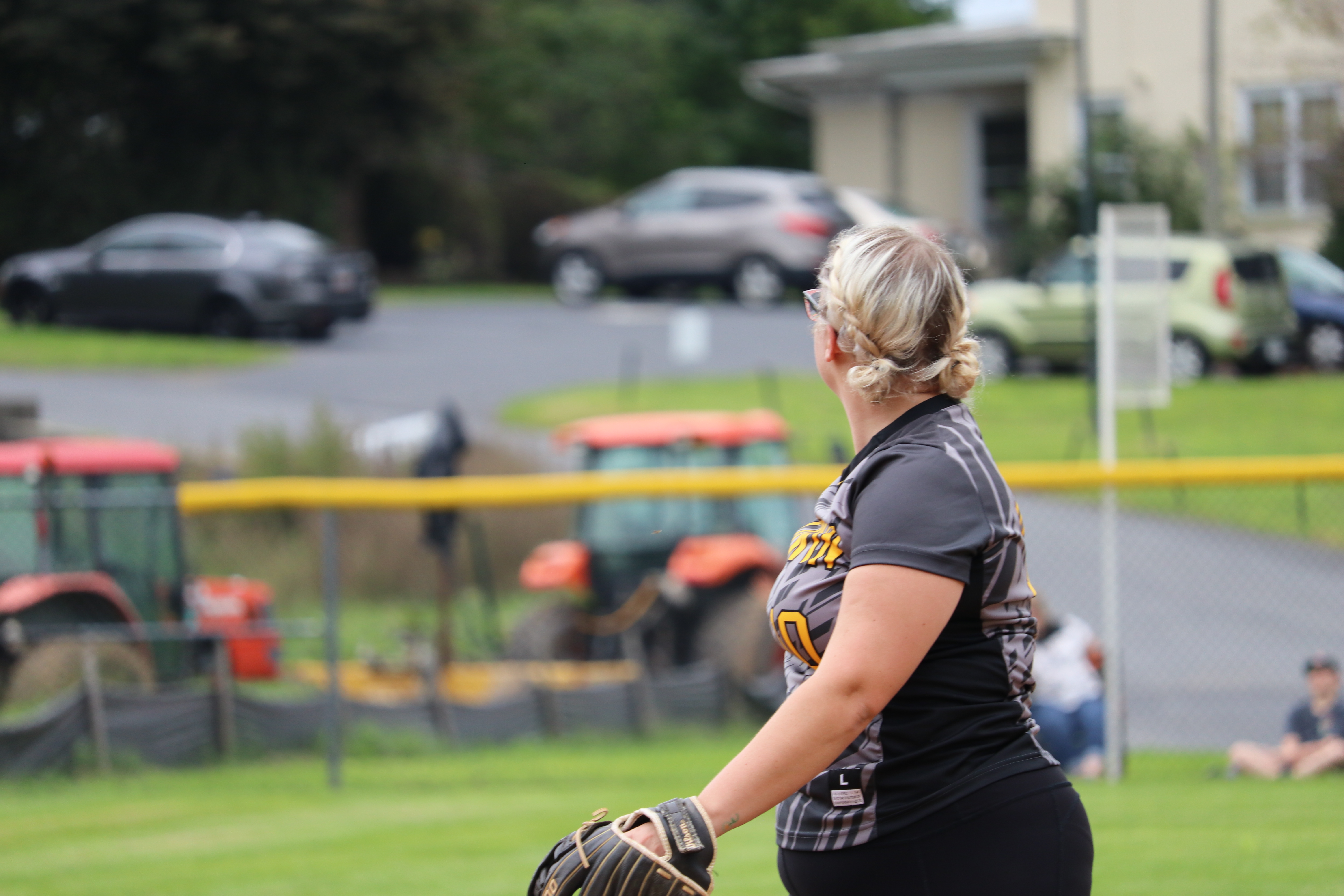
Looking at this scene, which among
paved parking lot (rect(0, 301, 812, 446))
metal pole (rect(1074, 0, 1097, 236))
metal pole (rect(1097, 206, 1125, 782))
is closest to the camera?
metal pole (rect(1097, 206, 1125, 782))

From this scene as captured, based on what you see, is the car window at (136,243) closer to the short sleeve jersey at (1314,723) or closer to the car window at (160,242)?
the car window at (160,242)

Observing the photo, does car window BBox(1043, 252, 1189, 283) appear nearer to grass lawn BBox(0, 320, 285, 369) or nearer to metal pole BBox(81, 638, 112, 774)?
grass lawn BBox(0, 320, 285, 369)

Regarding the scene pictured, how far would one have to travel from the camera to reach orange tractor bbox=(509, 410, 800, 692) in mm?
10375

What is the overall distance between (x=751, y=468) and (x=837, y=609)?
8245 mm

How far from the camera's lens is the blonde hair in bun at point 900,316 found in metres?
2.16

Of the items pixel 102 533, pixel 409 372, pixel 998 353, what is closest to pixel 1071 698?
pixel 102 533

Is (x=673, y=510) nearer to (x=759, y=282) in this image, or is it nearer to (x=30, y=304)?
(x=759, y=282)

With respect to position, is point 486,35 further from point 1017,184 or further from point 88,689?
point 88,689

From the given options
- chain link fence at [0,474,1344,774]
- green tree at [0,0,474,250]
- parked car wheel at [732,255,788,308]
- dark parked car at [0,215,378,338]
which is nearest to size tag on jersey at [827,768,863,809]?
chain link fence at [0,474,1344,774]

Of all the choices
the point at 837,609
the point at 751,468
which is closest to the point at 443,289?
the point at 751,468

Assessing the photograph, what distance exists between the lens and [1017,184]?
3025 centimetres

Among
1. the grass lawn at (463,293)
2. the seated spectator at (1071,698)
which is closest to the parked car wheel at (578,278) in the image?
the grass lawn at (463,293)

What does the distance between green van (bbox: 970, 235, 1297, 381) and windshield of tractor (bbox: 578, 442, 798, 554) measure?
7.26 meters

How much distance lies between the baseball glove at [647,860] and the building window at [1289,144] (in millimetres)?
9270
